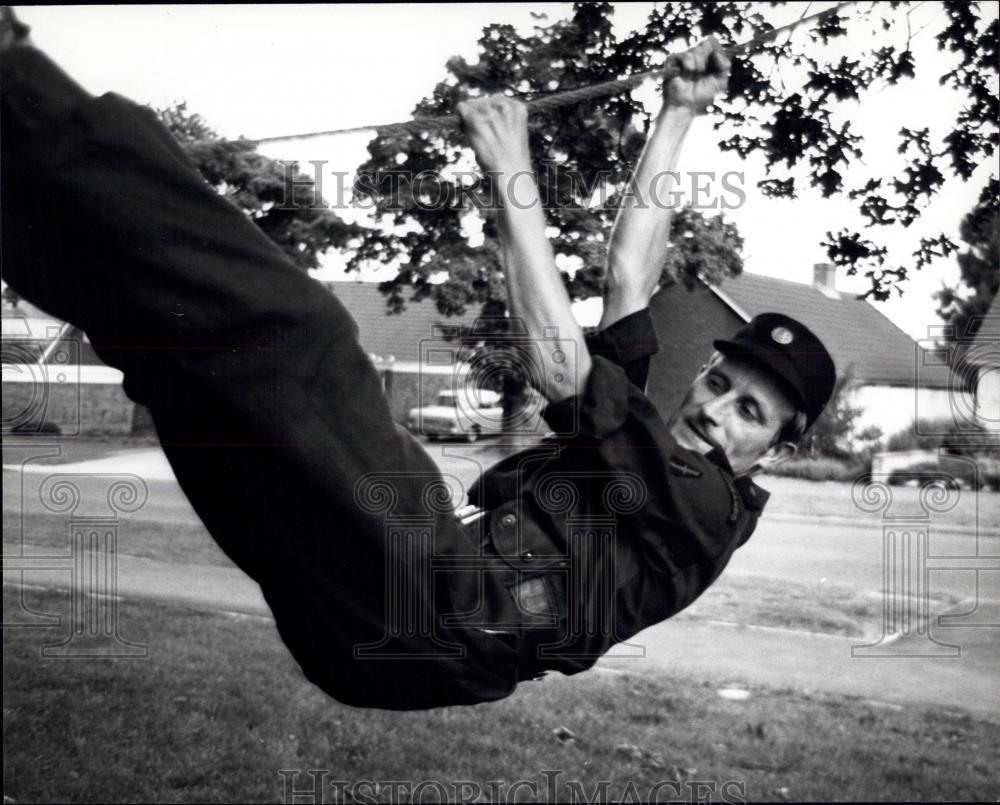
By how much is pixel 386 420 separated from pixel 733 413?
0.63 metres

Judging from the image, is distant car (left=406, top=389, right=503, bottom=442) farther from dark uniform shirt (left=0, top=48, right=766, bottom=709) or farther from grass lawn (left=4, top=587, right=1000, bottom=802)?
grass lawn (left=4, top=587, right=1000, bottom=802)

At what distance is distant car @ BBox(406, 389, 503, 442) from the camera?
7.44ft

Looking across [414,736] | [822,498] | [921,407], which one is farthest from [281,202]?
[414,736]

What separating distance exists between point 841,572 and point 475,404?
0.98m

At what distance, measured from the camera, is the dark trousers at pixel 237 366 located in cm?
149

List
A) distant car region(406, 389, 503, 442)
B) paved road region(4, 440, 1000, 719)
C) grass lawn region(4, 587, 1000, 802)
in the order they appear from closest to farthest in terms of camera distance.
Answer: distant car region(406, 389, 503, 442)
paved road region(4, 440, 1000, 719)
grass lawn region(4, 587, 1000, 802)

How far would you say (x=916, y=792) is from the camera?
8.80ft

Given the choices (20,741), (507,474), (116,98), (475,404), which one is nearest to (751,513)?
(507,474)

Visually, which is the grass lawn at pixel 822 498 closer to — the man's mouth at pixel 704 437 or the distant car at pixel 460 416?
the distant car at pixel 460 416

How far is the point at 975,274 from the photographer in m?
2.31

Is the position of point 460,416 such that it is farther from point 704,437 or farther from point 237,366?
point 237,366

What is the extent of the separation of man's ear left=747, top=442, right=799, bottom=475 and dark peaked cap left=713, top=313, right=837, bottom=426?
2.8 inches

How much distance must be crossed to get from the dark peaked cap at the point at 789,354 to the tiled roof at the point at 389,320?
0.64m

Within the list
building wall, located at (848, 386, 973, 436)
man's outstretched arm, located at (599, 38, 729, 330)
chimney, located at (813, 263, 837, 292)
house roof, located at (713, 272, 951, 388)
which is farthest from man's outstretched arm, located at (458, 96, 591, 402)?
building wall, located at (848, 386, 973, 436)
